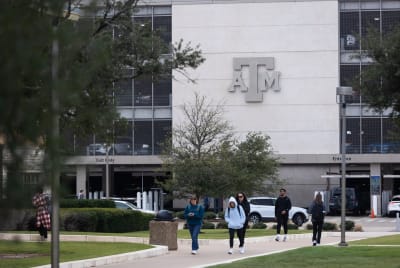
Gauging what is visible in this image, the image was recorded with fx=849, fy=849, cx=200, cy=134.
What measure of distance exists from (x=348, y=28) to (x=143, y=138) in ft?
57.0

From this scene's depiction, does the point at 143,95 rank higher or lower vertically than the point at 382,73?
higher

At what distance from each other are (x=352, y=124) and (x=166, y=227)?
39987 mm

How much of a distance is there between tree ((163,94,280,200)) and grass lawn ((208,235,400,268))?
1813cm

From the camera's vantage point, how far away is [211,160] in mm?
41250

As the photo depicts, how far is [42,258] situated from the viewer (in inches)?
691

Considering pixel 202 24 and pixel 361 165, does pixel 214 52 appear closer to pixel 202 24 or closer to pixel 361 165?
pixel 202 24

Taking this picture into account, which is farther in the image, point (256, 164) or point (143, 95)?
point (143, 95)

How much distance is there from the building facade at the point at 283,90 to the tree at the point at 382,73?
1686 inches

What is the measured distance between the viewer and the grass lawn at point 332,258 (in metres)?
17.8

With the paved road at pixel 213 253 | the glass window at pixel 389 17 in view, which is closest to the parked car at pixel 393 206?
the glass window at pixel 389 17

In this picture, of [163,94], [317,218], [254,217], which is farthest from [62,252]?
[163,94]

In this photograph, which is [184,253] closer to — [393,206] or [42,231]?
[42,231]

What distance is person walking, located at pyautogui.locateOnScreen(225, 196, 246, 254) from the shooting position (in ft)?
73.7

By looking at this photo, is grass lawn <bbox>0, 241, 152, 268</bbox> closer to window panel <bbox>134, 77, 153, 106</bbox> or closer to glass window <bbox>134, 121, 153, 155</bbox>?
glass window <bbox>134, 121, 153, 155</bbox>
